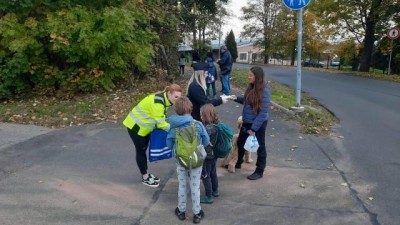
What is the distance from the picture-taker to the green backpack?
376 centimetres

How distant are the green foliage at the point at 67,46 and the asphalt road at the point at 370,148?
6130 millimetres

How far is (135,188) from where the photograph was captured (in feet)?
15.4

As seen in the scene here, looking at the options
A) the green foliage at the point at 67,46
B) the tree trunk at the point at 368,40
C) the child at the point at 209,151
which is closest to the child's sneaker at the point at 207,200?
the child at the point at 209,151

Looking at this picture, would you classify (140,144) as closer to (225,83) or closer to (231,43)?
(225,83)

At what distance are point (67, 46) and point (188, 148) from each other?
7.12 m

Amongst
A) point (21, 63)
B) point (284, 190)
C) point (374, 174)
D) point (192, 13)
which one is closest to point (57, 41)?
point (21, 63)

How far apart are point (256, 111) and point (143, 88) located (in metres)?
7.43

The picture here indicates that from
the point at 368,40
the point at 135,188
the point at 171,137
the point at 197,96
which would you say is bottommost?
the point at 135,188

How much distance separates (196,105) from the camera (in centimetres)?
494

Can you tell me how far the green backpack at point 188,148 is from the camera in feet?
A: 12.3

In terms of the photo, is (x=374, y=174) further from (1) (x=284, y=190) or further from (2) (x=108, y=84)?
(2) (x=108, y=84)

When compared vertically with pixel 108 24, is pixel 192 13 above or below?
above

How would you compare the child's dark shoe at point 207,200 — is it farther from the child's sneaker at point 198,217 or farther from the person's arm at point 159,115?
the person's arm at point 159,115

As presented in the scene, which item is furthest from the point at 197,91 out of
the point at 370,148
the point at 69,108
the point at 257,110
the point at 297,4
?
the point at 69,108
